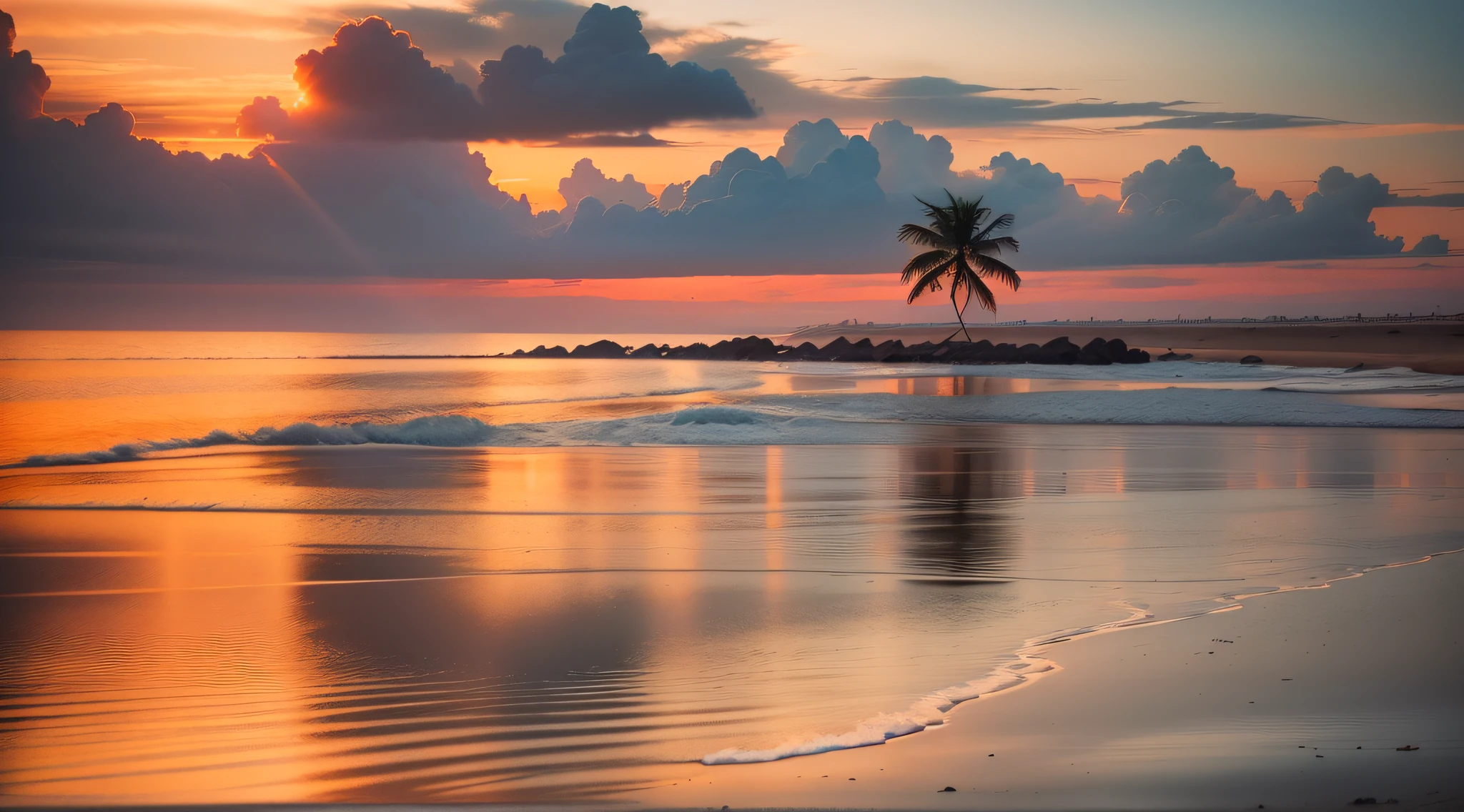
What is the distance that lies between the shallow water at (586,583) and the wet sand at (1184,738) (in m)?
0.25

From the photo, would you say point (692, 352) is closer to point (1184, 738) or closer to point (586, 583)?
point (586, 583)

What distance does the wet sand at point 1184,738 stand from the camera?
362 centimetres

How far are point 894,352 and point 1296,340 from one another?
102 feet

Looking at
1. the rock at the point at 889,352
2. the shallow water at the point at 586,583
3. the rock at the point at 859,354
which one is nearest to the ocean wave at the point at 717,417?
the shallow water at the point at 586,583

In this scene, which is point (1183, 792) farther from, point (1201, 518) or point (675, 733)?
point (1201, 518)

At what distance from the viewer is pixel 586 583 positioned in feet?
23.8

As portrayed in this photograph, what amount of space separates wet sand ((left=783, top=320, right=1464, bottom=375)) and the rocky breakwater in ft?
24.7

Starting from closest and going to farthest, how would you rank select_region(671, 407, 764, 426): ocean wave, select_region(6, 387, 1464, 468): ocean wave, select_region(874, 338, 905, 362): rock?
select_region(6, 387, 1464, 468): ocean wave
select_region(671, 407, 764, 426): ocean wave
select_region(874, 338, 905, 362): rock

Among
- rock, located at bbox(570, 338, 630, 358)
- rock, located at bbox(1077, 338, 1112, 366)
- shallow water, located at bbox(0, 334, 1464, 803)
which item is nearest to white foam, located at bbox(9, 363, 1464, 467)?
shallow water, located at bbox(0, 334, 1464, 803)

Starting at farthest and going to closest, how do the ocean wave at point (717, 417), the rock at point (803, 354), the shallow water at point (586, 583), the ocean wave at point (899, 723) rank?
1. the rock at point (803, 354)
2. the ocean wave at point (717, 417)
3. the shallow water at point (586, 583)
4. the ocean wave at point (899, 723)

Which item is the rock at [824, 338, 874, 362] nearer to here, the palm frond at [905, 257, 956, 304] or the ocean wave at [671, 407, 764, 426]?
the palm frond at [905, 257, 956, 304]

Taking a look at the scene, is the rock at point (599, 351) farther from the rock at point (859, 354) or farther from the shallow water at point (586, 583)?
the shallow water at point (586, 583)

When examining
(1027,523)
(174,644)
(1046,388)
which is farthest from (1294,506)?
(1046,388)

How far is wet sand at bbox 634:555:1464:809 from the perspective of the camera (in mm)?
3625
